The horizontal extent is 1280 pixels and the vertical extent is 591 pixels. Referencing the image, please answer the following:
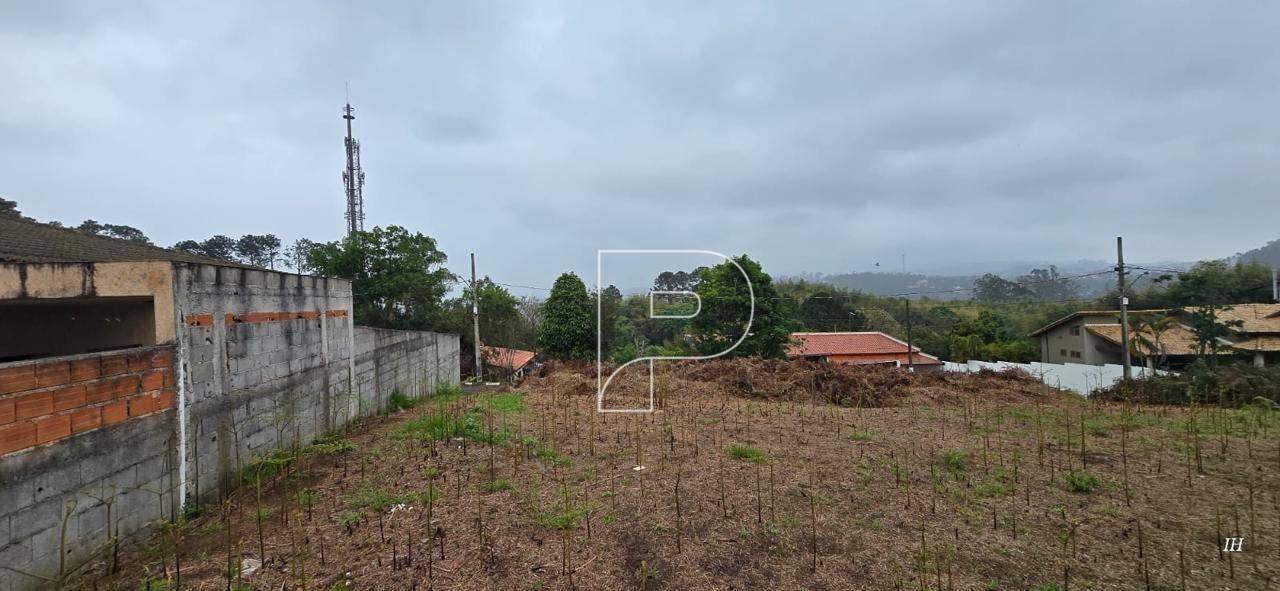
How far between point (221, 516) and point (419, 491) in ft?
4.05

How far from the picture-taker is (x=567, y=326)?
17.1 m

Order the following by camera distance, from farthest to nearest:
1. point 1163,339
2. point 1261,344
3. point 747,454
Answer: point 1163,339, point 1261,344, point 747,454

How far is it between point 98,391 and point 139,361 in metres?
0.30

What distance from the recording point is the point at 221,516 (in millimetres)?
3271

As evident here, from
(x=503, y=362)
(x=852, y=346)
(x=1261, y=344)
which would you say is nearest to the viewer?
(x=1261, y=344)

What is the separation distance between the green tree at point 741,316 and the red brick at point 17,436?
14.3m

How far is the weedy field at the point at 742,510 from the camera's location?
8.22 feet

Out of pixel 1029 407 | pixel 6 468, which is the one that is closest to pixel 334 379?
pixel 6 468

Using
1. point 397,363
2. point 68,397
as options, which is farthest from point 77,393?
point 397,363

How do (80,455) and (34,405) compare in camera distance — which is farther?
(80,455)

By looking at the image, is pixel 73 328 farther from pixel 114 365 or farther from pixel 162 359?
pixel 114 365

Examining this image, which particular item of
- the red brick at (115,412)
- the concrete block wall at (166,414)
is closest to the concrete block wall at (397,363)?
the concrete block wall at (166,414)

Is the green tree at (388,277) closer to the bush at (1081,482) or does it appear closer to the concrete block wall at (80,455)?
the concrete block wall at (80,455)

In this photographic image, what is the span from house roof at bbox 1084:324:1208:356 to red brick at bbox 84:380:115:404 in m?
17.8
